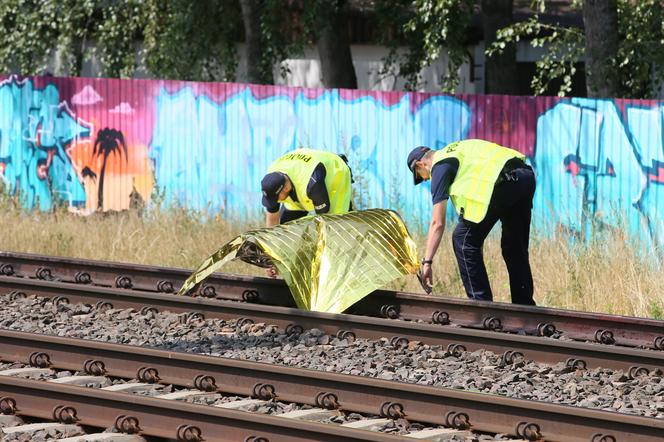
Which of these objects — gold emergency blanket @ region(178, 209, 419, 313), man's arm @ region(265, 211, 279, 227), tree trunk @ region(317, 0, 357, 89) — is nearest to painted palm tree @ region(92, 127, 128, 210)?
tree trunk @ region(317, 0, 357, 89)

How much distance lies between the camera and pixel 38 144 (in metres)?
18.5

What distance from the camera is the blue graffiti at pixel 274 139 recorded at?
1522 centimetres

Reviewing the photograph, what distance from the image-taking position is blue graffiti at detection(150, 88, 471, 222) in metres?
15.2

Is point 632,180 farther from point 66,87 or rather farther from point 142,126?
point 66,87

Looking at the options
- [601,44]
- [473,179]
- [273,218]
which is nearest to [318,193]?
[273,218]

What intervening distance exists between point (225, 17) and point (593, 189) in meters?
9.81

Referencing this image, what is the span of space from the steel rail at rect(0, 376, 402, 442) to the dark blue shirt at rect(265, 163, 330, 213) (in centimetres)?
311

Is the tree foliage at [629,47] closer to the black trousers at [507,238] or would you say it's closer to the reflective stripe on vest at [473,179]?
the black trousers at [507,238]

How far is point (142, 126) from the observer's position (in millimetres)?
17625

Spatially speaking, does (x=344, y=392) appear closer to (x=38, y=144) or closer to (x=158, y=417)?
(x=158, y=417)

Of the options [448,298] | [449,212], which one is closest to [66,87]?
[449,212]

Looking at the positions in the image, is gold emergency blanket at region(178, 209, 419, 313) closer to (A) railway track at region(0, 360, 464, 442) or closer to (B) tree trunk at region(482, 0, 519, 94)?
(A) railway track at region(0, 360, 464, 442)

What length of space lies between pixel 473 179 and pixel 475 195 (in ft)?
0.39

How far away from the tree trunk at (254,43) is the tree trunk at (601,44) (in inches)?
267
